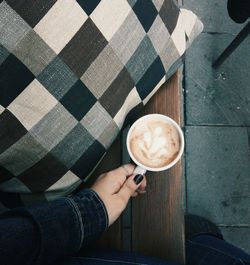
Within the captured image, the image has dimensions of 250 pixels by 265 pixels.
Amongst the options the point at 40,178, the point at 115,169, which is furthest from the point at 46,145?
the point at 115,169

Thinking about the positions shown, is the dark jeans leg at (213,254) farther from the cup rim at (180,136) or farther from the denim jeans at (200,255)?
the cup rim at (180,136)

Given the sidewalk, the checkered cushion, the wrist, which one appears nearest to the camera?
the checkered cushion

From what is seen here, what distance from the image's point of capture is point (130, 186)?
100 centimetres

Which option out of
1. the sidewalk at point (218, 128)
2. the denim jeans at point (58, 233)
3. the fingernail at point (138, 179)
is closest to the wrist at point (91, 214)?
the denim jeans at point (58, 233)

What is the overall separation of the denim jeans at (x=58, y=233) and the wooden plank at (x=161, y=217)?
0.07 metres

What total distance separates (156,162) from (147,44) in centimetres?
33

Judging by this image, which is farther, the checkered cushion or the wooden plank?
the wooden plank

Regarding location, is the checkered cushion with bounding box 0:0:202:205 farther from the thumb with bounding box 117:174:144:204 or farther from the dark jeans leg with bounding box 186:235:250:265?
the dark jeans leg with bounding box 186:235:250:265

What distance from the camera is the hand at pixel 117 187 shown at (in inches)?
39.0

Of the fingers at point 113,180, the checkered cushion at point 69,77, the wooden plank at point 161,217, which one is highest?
the checkered cushion at point 69,77

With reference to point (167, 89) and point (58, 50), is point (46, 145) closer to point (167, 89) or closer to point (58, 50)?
point (58, 50)

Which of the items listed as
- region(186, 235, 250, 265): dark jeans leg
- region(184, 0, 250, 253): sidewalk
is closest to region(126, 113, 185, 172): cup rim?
region(186, 235, 250, 265): dark jeans leg

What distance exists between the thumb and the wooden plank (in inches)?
2.6

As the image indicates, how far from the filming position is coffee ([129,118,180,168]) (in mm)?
978
